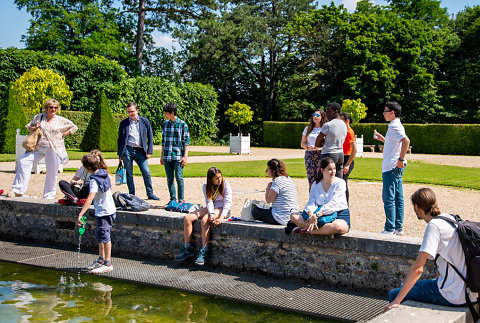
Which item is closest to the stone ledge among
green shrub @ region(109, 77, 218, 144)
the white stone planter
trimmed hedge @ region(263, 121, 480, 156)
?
the white stone planter

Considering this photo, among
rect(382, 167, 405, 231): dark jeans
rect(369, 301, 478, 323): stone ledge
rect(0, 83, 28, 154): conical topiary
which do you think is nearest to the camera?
rect(369, 301, 478, 323): stone ledge

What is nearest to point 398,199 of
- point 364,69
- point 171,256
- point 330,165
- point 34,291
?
point 330,165

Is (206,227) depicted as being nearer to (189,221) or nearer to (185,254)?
(189,221)

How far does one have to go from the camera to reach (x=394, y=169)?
6.16m

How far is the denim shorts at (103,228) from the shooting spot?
5781 millimetres

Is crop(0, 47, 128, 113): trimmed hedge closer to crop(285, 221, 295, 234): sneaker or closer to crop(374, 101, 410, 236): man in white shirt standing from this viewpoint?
crop(374, 101, 410, 236): man in white shirt standing

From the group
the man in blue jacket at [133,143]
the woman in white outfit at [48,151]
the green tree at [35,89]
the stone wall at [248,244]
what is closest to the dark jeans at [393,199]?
the stone wall at [248,244]

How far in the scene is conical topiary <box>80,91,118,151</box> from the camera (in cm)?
2244

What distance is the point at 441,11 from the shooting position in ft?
143

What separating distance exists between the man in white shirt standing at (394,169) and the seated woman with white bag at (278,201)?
128cm

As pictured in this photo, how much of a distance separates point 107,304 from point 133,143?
4087mm

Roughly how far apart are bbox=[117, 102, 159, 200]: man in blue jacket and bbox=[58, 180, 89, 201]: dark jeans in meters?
1.59

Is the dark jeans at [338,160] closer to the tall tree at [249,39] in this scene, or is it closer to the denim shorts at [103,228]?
the denim shorts at [103,228]

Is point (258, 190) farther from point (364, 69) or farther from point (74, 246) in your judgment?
point (364, 69)
